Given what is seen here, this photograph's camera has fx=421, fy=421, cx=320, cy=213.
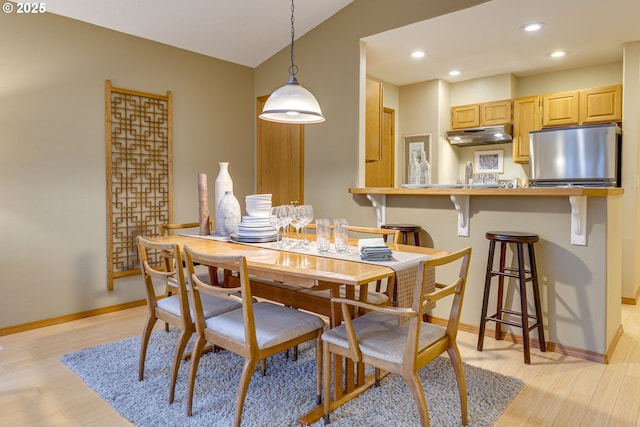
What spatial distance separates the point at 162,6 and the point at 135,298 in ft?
8.64

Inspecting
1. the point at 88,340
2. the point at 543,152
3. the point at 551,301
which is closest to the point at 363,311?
the point at 551,301

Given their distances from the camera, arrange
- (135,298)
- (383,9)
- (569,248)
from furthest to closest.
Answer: (135,298)
(383,9)
(569,248)

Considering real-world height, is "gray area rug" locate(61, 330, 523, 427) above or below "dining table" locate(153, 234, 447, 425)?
below

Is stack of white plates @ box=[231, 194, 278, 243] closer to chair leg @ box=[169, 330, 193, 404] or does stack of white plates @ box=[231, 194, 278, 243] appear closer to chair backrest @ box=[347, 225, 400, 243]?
chair backrest @ box=[347, 225, 400, 243]

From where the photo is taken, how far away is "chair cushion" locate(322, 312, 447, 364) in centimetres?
176

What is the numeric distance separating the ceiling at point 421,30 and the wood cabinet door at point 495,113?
1.59ft

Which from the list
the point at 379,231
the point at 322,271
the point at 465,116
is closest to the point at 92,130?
the point at 379,231

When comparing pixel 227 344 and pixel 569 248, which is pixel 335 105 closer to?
pixel 569 248

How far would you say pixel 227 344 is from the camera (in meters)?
1.98

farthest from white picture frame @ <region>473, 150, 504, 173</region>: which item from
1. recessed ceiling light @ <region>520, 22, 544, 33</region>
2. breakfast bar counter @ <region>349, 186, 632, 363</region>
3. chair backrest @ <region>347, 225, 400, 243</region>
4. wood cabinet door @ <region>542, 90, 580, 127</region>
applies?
chair backrest @ <region>347, 225, 400, 243</region>

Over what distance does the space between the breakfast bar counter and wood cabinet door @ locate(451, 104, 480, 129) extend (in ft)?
7.95

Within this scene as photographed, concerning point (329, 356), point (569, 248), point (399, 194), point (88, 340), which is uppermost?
point (399, 194)

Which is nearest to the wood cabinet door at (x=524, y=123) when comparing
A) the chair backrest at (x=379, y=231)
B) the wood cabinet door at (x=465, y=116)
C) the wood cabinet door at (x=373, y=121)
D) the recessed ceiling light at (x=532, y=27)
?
the wood cabinet door at (x=465, y=116)

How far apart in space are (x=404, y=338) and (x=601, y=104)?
413 cm
